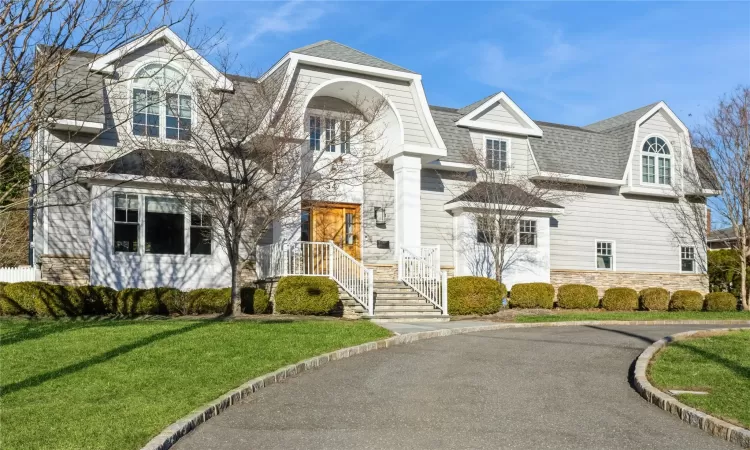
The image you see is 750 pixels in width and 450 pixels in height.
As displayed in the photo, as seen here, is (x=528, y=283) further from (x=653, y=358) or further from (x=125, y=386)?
(x=125, y=386)

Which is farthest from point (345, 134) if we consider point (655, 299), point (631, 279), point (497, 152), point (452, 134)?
point (631, 279)

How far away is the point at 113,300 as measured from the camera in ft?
54.2

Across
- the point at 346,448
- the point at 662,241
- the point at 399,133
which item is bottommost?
the point at 346,448

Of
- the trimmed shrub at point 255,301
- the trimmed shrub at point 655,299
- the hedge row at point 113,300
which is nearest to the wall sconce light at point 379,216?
the trimmed shrub at point 255,301

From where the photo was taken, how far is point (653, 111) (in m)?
26.9

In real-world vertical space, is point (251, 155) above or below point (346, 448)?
above

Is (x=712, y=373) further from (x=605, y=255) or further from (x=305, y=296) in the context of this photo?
(x=605, y=255)

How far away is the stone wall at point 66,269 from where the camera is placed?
17422 millimetres

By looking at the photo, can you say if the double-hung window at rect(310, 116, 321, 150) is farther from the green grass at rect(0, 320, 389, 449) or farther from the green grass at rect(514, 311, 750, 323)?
the green grass at rect(0, 320, 389, 449)

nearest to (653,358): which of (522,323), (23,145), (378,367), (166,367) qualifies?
(378,367)

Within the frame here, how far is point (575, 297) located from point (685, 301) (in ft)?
14.3

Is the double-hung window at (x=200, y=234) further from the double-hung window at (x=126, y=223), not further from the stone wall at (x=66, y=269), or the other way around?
the stone wall at (x=66, y=269)

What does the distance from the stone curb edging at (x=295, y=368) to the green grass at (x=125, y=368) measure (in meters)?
0.14

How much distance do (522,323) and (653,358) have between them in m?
5.87
